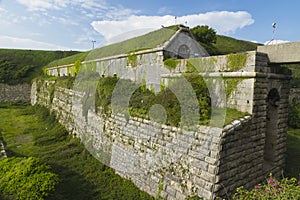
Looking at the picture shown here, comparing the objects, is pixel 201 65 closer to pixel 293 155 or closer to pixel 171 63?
pixel 171 63

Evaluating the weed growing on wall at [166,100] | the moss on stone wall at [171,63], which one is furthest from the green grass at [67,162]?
the moss on stone wall at [171,63]

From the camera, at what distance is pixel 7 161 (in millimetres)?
6551

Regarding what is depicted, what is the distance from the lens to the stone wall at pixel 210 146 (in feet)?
15.6

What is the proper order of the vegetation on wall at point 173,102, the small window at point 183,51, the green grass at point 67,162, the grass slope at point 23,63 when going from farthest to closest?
1. the grass slope at point 23,63
2. the small window at point 183,51
3. the green grass at point 67,162
4. the vegetation on wall at point 173,102

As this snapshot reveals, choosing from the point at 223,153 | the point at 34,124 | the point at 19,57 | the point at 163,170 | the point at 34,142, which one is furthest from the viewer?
the point at 19,57

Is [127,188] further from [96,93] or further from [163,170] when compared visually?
[96,93]

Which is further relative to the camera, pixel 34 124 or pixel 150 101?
pixel 34 124

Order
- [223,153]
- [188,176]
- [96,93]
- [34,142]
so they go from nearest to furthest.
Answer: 1. [223,153]
2. [188,176]
3. [96,93]
4. [34,142]

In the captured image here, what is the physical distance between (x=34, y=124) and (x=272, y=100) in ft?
47.2

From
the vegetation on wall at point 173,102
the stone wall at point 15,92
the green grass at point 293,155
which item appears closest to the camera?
the vegetation on wall at point 173,102

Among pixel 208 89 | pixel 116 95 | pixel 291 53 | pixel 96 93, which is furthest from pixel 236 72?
pixel 96 93

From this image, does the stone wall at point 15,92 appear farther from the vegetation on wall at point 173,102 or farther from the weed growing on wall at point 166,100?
the vegetation on wall at point 173,102

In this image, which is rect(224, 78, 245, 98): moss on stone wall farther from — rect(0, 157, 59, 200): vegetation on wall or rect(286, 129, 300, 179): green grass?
rect(0, 157, 59, 200): vegetation on wall

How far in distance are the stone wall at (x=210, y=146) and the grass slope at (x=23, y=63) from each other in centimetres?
2475
